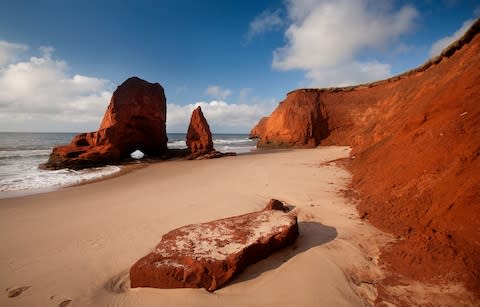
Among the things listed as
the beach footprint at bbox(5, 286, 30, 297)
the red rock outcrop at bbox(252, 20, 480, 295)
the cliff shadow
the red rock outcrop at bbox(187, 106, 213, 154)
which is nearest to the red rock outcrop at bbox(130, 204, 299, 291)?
the cliff shadow

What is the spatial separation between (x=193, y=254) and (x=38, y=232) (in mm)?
3262

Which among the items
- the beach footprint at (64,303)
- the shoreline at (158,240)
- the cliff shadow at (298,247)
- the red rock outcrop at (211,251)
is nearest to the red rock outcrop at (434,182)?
the shoreline at (158,240)

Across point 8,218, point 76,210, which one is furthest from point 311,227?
point 8,218

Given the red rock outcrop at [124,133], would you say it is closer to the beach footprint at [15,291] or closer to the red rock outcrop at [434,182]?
the beach footprint at [15,291]

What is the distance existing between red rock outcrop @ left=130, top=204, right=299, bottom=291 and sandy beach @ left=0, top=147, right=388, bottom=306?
0.10 metres

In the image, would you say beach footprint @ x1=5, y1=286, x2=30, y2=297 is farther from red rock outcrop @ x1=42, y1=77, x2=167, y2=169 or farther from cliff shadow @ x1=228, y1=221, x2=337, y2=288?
red rock outcrop @ x1=42, y1=77, x2=167, y2=169

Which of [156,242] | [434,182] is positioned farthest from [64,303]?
[434,182]

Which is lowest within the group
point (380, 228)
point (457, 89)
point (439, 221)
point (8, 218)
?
point (8, 218)

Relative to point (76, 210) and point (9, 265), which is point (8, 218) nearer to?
point (76, 210)

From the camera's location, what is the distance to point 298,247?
311 cm

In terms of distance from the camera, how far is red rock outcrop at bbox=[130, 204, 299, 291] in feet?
7.97

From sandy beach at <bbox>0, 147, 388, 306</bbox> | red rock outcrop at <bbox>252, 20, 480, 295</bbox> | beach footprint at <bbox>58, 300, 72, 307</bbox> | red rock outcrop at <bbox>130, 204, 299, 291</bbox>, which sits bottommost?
beach footprint at <bbox>58, 300, 72, 307</bbox>

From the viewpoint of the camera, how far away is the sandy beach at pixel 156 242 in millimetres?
2338

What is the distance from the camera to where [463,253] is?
7.69 feet
